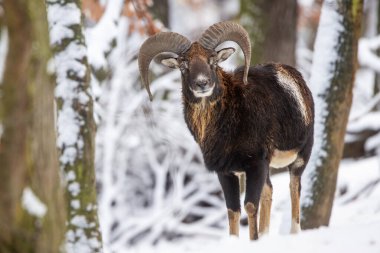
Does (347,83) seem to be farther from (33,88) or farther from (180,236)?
(180,236)

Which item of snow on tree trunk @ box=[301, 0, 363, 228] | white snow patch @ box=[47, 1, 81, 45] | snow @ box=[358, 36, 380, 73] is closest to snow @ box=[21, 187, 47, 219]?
white snow patch @ box=[47, 1, 81, 45]

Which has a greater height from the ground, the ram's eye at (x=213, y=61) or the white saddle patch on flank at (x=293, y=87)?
the ram's eye at (x=213, y=61)

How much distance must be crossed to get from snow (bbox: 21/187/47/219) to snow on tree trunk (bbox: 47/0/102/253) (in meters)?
2.20

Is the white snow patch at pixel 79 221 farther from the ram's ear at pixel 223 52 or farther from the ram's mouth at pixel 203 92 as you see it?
the ram's ear at pixel 223 52

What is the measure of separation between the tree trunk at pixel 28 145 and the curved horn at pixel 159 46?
336cm

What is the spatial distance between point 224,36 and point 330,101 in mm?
1802

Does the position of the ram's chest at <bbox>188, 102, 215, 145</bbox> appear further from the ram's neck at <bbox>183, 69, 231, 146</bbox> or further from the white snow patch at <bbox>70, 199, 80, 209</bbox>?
the white snow patch at <bbox>70, 199, 80, 209</bbox>

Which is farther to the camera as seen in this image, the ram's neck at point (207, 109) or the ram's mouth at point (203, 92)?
the ram's neck at point (207, 109)

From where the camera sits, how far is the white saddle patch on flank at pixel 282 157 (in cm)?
835

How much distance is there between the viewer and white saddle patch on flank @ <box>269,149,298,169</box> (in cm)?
835

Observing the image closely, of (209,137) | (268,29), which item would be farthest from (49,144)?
(268,29)

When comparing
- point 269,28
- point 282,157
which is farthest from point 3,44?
point 269,28

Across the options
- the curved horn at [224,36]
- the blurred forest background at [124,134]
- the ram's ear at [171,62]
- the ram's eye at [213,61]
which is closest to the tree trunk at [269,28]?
the blurred forest background at [124,134]

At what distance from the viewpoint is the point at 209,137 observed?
823cm
